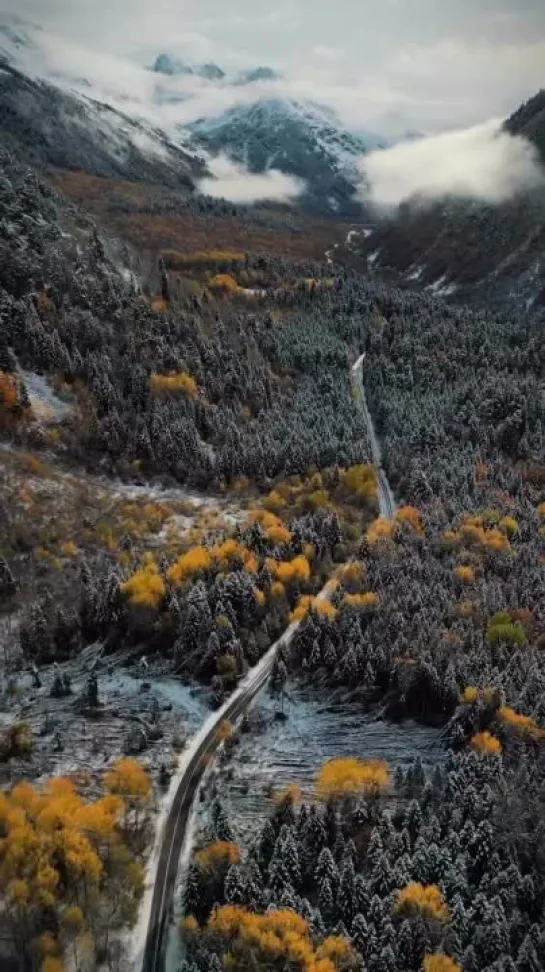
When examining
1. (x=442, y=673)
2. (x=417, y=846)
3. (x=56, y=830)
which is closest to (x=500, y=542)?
(x=442, y=673)

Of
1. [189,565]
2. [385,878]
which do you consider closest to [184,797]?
[385,878]

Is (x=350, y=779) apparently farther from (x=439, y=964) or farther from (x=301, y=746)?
(x=439, y=964)

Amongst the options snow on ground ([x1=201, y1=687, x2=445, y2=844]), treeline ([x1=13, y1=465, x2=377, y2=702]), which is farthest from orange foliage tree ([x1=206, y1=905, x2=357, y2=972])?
treeline ([x1=13, y1=465, x2=377, y2=702])

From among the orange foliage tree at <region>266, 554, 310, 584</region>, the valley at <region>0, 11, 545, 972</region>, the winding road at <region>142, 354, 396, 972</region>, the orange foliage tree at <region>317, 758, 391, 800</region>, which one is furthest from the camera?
the orange foliage tree at <region>266, 554, 310, 584</region>

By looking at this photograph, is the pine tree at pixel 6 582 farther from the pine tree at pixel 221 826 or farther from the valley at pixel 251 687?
the pine tree at pixel 221 826

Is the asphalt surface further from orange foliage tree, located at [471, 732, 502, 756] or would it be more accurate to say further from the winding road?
orange foliage tree, located at [471, 732, 502, 756]

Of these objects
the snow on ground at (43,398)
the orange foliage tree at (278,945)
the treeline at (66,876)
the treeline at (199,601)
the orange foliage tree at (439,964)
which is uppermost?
the snow on ground at (43,398)

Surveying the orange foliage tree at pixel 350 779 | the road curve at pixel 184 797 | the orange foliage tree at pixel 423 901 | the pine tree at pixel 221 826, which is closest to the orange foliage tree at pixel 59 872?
the road curve at pixel 184 797

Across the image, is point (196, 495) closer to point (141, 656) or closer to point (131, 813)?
point (141, 656)
